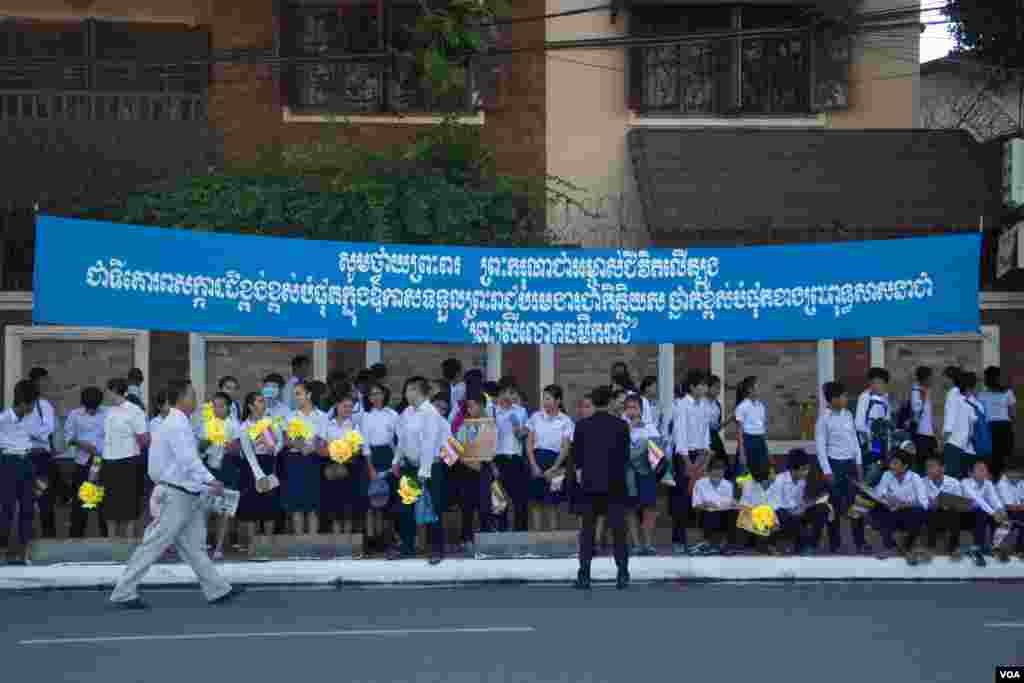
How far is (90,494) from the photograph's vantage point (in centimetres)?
1734

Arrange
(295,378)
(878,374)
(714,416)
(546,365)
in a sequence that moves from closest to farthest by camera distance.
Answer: (295,378), (714,416), (878,374), (546,365)

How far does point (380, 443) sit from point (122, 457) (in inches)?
97.3

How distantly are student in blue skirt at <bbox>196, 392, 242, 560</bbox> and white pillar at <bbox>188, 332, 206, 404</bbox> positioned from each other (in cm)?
395

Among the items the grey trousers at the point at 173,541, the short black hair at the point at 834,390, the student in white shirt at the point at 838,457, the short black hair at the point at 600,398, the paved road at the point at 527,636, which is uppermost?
the short black hair at the point at 834,390

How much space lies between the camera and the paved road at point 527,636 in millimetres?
10859

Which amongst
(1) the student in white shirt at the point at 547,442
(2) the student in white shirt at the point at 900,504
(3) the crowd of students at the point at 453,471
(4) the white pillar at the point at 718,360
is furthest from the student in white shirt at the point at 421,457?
(4) the white pillar at the point at 718,360

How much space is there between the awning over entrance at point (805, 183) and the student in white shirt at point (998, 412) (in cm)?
249

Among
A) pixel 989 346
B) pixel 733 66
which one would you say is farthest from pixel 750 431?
pixel 733 66

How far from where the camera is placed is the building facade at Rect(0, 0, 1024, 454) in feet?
71.0

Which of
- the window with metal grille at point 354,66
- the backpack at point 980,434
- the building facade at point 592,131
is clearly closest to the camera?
the backpack at point 980,434

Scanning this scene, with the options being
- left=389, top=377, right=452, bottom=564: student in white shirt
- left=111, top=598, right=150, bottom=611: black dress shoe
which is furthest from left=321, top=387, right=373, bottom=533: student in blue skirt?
left=111, top=598, right=150, bottom=611: black dress shoe

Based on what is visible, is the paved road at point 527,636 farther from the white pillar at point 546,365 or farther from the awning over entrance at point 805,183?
the awning over entrance at point 805,183

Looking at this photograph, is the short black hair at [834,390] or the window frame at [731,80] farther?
the window frame at [731,80]

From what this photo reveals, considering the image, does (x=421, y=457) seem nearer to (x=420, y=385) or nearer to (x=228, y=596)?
(x=420, y=385)
